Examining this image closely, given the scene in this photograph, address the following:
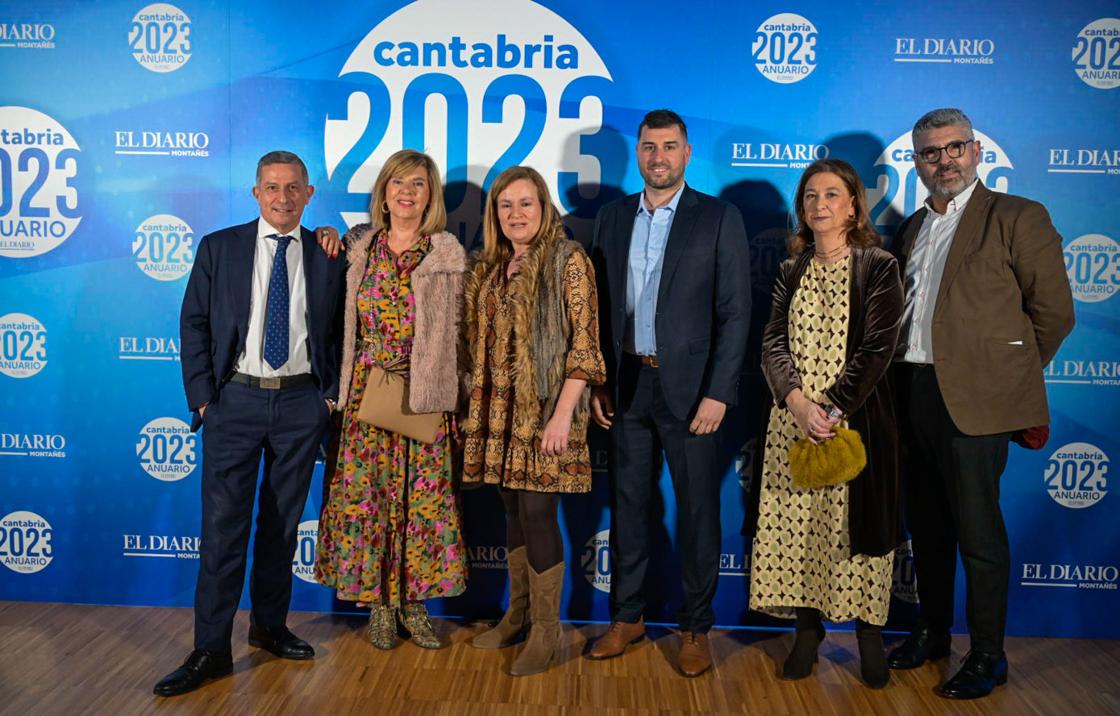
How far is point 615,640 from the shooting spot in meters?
3.62

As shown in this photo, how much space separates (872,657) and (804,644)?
24cm

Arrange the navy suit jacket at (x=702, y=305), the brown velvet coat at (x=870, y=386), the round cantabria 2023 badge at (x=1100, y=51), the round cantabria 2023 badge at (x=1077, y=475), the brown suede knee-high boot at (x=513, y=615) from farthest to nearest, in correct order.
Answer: the round cantabria 2023 badge at (x=1077, y=475) → the round cantabria 2023 badge at (x=1100, y=51) → the brown suede knee-high boot at (x=513, y=615) → the navy suit jacket at (x=702, y=305) → the brown velvet coat at (x=870, y=386)

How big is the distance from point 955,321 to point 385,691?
2.43 m

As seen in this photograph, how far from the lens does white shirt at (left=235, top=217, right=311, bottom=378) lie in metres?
3.33

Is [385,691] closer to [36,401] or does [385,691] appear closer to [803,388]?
[803,388]

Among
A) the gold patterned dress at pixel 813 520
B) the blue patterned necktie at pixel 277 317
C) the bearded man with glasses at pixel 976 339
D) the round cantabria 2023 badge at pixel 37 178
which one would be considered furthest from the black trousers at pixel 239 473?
the bearded man with glasses at pixel 976 339

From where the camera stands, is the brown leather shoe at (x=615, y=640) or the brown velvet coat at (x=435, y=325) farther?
the brown leather shoe at (x=615, y=640)

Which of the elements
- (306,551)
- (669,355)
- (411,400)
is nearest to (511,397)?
(411,400)

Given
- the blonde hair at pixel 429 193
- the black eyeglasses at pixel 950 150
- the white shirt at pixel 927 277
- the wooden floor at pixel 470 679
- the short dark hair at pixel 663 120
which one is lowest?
the wooden floor at pixel 470 679

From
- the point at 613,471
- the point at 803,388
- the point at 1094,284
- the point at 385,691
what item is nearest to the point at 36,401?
the point at 385,691

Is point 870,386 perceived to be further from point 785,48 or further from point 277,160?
point 277,160

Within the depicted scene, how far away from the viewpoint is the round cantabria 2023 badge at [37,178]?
13.2ft

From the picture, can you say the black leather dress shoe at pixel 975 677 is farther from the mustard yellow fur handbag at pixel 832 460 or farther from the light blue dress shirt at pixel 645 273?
the light blue dress shirt at pixel 645 273

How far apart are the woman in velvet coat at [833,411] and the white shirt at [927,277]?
0.71ft
